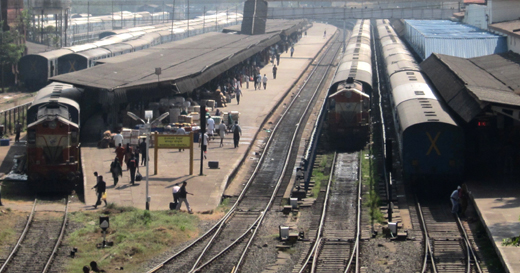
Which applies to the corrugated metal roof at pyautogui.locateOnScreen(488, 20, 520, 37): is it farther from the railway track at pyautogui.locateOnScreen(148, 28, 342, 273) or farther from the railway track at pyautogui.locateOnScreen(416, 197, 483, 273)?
the railway track at pyautogui.locateOnScreen(416, 197, 483, 273)

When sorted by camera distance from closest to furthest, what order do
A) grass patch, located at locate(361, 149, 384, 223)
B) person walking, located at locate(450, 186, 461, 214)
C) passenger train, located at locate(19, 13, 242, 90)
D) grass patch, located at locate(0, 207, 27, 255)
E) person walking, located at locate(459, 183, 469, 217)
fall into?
grass patch, located at locate(0, 207, 27, 255), person walking, located at locate(459, 183, 469, 217), person walking, located at locate(450, 186, 461, 214), grass patch, located at locate(361, 149, 384, 223), passenger train, located at locate(19, 13, 242, 90)

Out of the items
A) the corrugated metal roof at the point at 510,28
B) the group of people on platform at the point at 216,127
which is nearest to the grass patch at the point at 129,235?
the group of people on platform at the point at 216,127

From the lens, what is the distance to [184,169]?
24.9 meters


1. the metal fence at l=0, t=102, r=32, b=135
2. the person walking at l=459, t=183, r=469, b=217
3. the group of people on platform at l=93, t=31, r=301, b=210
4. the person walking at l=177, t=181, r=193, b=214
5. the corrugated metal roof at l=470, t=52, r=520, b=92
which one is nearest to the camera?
the person walking at l=459, t=183, r=469, b=217

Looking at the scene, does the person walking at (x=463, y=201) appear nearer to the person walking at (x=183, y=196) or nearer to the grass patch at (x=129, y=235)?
the grass patch at (x=129, y=235)

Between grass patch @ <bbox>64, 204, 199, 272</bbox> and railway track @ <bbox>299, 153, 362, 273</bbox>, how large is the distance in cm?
356

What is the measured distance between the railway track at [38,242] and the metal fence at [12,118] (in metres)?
14.0

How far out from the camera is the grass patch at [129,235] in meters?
15.1

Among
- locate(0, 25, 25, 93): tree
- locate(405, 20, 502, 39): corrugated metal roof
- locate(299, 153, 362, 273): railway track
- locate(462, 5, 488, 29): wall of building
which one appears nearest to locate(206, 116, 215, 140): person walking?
locate(299, 153, 362, 273): railway track

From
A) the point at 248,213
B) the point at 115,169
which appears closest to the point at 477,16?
the point at 248,213

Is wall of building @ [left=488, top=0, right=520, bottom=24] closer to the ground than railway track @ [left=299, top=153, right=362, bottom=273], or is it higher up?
higher up

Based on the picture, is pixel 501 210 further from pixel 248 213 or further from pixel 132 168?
pixel 132 168

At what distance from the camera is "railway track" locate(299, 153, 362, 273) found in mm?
14900

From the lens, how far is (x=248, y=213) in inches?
784
